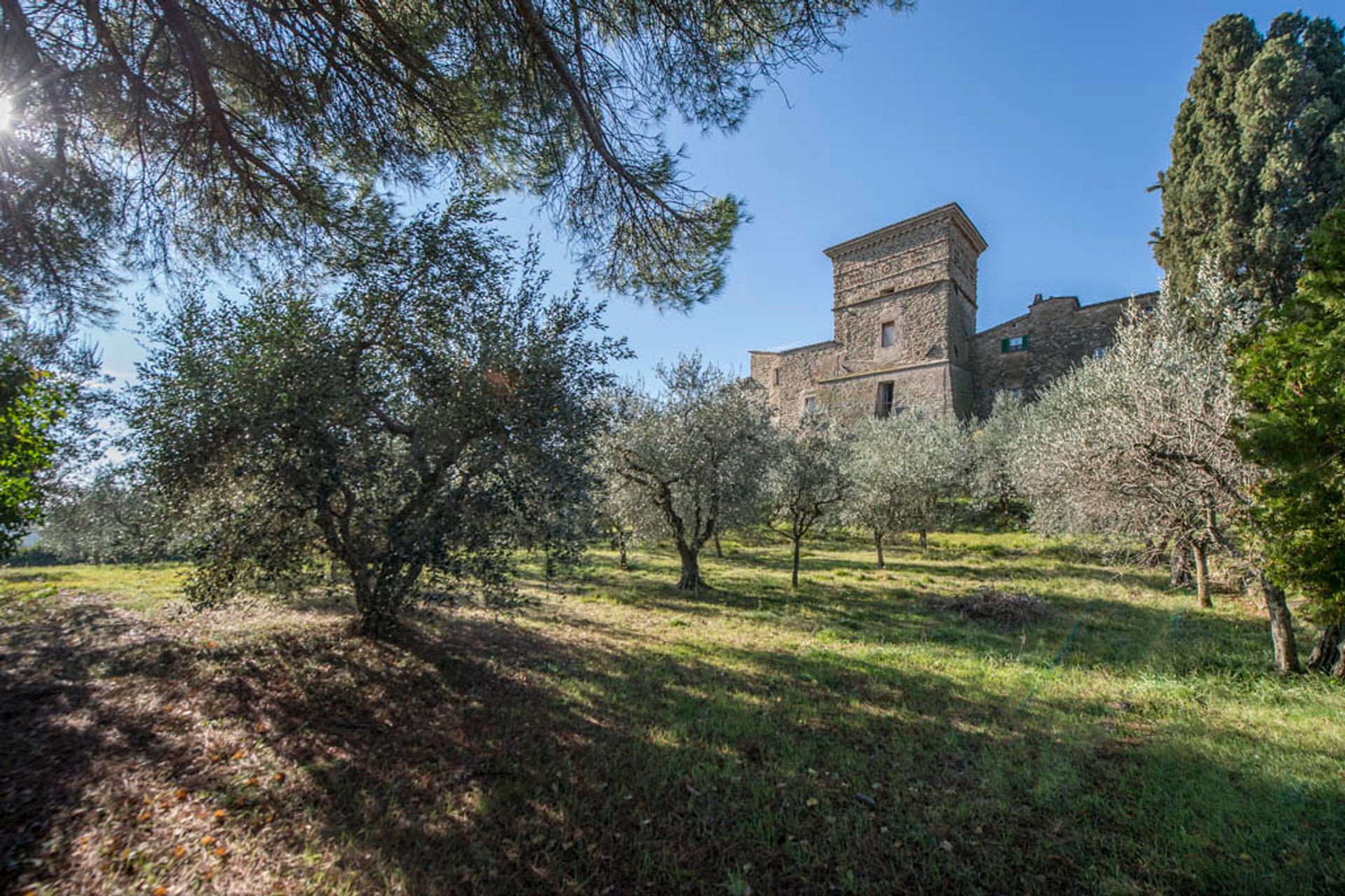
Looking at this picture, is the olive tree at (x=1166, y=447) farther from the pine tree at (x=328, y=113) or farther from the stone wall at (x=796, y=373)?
the stone wall at (x=796, y=373)

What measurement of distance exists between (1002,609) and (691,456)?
25.9 ft

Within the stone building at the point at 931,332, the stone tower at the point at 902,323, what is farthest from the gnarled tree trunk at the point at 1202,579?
the stone tower at the point at 902,323

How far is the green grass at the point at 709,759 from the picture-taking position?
317 cm

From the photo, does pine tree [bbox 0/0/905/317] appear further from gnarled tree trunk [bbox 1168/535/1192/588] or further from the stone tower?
the stone tower

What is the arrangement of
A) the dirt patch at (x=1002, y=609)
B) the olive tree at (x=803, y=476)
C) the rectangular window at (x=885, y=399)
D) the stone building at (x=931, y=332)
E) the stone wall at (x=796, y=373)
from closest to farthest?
the dirt patch at (x=1002, y=609), the olive tree at (x=803, y=476), the stone building at (x=931, y=332), the rectangular window at (x=885, y=399), the stone wall at (x=796, y=373)

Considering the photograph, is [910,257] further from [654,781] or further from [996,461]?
[654,781]

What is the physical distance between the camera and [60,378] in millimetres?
10867

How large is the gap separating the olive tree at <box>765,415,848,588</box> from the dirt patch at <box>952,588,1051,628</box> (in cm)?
426

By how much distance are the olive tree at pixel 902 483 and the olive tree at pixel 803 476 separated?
5.96ft

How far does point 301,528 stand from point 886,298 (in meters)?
38.9

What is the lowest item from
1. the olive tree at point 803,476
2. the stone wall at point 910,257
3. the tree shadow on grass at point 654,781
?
the tree shadow on grass at point 654,781

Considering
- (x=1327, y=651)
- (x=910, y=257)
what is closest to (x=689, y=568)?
(x=1327, y=651)

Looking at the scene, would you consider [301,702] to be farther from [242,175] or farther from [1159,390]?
[1159,390]

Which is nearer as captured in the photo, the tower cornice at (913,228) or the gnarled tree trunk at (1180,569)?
the gnarled tree trunk at (1180,569)
